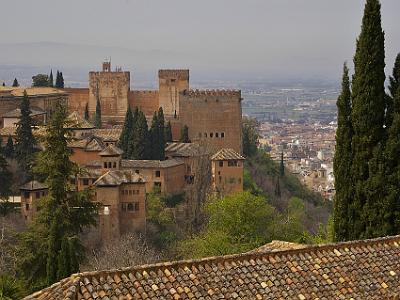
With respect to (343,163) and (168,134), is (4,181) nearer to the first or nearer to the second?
(168,134)

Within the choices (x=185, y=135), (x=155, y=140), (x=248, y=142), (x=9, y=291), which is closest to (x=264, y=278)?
(x=9, y=291)

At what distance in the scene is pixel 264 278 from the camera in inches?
464

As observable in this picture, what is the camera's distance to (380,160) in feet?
65.8

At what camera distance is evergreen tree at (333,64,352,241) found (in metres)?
20.5

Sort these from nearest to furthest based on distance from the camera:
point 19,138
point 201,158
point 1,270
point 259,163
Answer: point 1,270, point 19,138, point 201,158, point 259,163

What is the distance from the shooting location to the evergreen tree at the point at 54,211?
2455cm

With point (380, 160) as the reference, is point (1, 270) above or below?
below

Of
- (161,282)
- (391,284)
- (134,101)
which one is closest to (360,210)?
(391,284)

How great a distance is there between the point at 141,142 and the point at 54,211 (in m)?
26.1

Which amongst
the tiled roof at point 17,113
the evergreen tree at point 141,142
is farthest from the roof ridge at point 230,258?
the tiled roof at point 17,113

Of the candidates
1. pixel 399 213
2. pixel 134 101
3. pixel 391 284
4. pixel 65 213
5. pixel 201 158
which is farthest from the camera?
pixel 134 101

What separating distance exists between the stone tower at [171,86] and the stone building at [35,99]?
307 inches

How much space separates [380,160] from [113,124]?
47.3m

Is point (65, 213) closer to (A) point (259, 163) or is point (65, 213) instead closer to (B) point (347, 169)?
(B) point (347, 169)
